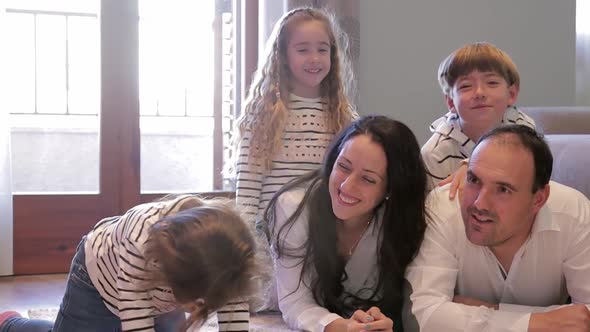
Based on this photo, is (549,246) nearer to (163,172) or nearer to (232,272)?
(232,272)

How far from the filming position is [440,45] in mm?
3375

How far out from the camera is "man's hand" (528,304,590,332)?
57.4 inches

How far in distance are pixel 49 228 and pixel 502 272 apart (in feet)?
7.12

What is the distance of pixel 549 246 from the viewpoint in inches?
61.7

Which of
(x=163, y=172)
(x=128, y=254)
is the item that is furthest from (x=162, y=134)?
(x=128, y=254)

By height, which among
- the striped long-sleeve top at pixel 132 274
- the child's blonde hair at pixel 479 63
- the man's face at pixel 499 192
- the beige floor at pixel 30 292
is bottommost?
the beige floor at pixel 30 292

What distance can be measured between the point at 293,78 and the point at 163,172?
1.97 meters

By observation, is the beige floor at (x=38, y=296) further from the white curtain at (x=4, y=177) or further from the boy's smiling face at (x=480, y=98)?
the boy's smiling face at (x=480, y=98)

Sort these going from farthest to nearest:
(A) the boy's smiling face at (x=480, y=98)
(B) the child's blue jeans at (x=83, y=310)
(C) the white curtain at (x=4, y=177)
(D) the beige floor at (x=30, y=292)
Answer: (C) the white curtain at (x=4, y=177) < (D) the beige floor at (x=30, y=292) < (A) the boy's smiling face at (x=480, y=98) < (B) the child's blue jeans at (x=83, y=310)

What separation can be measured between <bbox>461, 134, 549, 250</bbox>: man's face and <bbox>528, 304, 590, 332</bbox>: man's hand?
19 cm

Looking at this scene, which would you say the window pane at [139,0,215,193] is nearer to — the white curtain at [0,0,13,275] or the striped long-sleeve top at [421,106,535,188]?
the white curtain at [0,0,13,275]

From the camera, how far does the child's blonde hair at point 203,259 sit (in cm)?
130

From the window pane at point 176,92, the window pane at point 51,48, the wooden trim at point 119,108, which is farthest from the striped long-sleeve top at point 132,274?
the window pane at point 51,48

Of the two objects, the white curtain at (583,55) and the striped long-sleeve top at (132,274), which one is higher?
the white curtain at (583,55)
